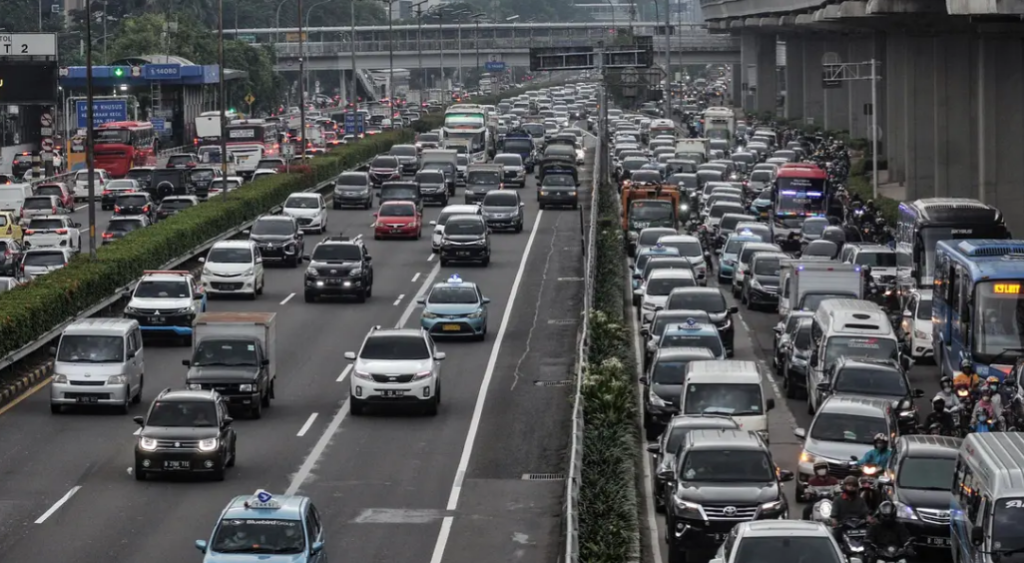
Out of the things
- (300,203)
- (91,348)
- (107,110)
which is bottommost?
(91,348)

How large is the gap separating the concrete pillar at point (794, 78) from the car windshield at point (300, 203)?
276 feet

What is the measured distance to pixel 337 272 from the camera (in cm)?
5047

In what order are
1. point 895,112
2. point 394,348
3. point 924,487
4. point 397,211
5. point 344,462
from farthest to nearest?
point 895,112, point 397,211, point 394,348, point 344,462, point 924,487

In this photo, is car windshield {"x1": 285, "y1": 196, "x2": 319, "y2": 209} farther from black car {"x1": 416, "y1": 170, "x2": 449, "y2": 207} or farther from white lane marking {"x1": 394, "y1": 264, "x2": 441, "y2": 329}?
black car {"x1": 416, "y1": 170, "x2": 449, "y2": 207}

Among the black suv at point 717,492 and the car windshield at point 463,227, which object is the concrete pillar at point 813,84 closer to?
the car windshield at point 463,227

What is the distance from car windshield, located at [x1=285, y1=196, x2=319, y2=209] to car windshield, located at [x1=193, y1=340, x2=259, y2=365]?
31.2m

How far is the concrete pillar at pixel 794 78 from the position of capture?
147 m

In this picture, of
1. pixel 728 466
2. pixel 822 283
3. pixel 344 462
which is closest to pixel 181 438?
pixel 344 462

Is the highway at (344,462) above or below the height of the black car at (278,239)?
below

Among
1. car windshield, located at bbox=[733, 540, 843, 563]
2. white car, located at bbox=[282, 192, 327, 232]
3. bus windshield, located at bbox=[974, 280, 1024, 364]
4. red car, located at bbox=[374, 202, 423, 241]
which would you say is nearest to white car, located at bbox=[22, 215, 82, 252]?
white car, located at bbox=[282, 192, 327, 232]

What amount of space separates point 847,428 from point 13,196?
166 feet

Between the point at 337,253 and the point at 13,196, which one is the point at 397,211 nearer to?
the point at 337,253

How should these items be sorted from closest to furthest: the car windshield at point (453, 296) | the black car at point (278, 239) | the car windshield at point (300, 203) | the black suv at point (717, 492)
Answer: the black suv at point (717, 492) → the car windshield at point (453, 296) → the black car at point (278, 239) → the car windshield at point (300, 203)

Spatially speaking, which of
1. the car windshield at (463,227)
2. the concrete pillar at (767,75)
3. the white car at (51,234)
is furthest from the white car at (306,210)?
the concrete pillar at (767,75)
